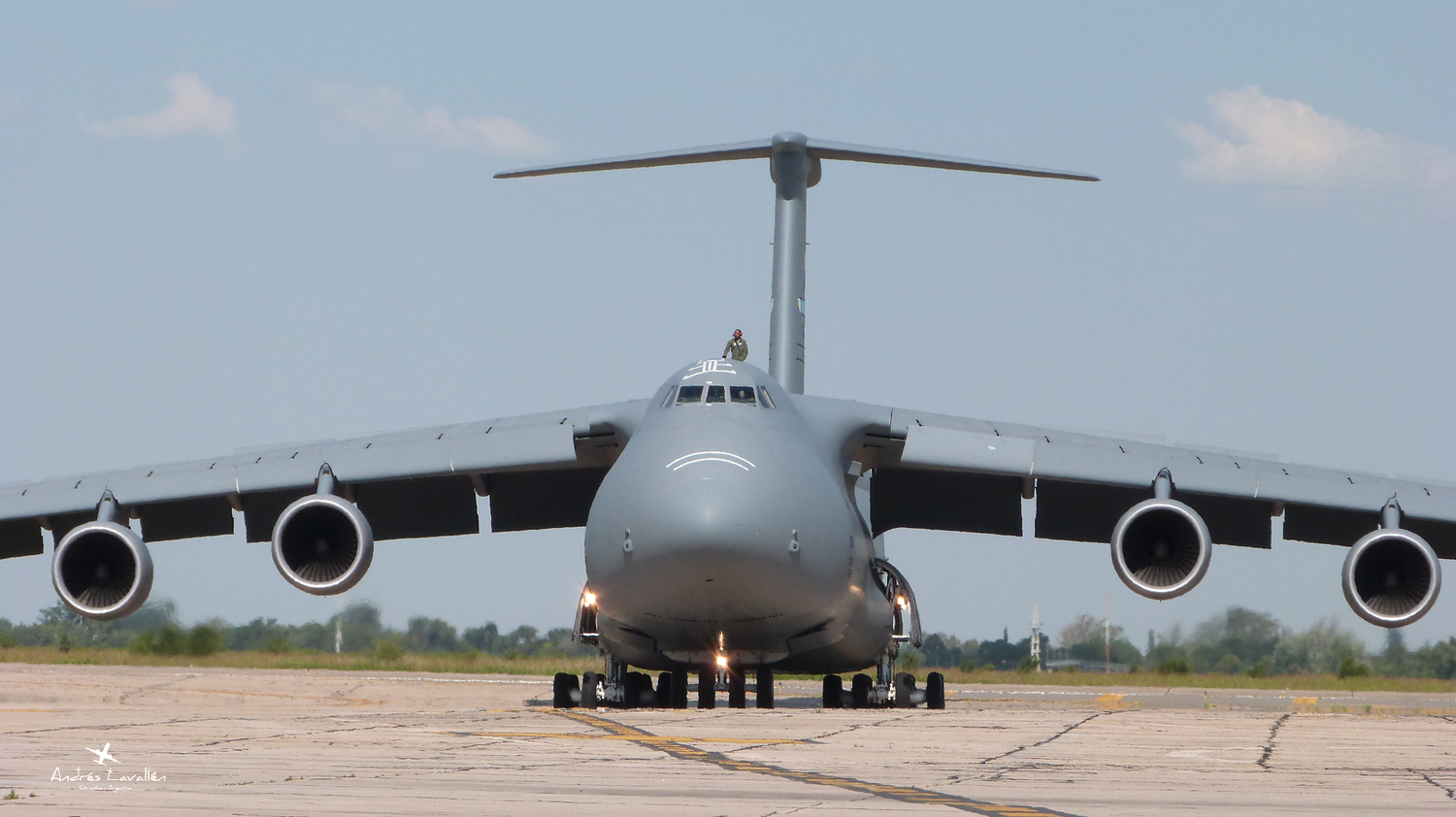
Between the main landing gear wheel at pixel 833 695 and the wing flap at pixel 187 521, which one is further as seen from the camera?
the wing flap at pixel 187 521

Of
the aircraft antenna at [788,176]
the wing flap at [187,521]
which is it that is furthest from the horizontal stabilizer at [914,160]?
the wing flap at [187,521]

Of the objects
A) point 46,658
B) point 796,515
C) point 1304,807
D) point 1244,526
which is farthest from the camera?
point 46,658

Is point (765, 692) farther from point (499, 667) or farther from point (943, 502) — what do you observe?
point (499, 667)

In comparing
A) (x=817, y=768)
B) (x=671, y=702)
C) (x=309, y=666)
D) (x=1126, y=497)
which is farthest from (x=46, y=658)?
(x=817, y=768)

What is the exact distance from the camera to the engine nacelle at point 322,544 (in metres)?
13.8

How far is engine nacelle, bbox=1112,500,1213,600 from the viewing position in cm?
1335

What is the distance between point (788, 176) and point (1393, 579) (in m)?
6.95

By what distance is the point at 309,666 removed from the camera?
26203 mm

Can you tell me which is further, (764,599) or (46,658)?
(46,658)

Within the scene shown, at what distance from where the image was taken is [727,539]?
36.2ft

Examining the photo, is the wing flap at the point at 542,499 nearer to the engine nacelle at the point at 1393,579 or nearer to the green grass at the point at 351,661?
the engine nacelle at the point at 1393,579

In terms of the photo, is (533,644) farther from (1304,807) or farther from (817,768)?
(1304,807)

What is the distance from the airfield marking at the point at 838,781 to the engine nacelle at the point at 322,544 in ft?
16.7

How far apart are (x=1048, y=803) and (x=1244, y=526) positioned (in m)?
10.7
